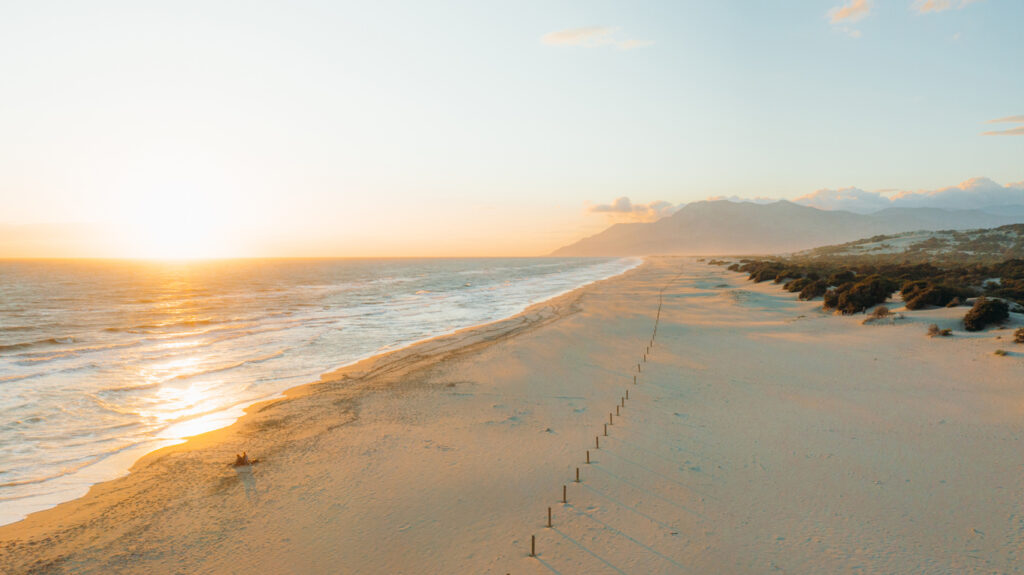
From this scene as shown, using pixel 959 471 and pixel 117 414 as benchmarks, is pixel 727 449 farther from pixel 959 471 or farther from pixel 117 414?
pixel 117 414

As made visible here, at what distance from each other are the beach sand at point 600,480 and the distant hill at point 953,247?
55.7m

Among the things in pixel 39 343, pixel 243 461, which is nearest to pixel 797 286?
pixel 243 461

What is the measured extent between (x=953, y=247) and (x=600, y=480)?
8591 cm

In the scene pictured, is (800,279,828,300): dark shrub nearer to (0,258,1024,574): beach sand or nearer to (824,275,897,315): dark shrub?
(824,275,897,315): dark shrub

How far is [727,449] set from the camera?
28.2 feet

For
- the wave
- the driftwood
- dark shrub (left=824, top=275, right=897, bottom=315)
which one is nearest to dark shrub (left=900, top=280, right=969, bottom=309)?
dark shrub (left=824, top=275, right=897, bottom=315)

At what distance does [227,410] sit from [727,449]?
41.1ft

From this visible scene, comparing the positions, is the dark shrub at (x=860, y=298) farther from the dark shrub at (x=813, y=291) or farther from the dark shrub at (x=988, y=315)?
the dark shrub at (x=988, y=315)

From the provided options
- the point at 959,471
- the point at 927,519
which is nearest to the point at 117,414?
the point at 927,519

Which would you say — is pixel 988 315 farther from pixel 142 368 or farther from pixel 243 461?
pixel 142 368

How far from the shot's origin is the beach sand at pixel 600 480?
231 inches

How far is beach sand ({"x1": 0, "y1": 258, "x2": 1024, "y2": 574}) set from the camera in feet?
19.3

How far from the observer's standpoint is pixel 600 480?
759cm

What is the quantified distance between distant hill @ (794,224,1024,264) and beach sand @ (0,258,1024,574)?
55682 millimetres
